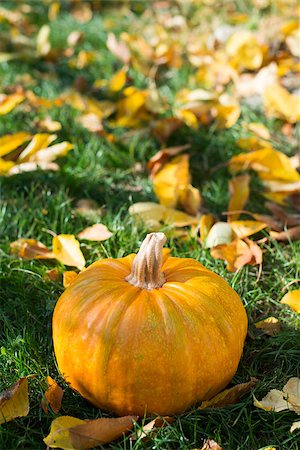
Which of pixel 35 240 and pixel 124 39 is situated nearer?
pixel 35 240

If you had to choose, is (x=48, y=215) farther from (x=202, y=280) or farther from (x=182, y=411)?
(x=182, y=411)

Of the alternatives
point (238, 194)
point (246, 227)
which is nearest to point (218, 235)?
point (246, 227)

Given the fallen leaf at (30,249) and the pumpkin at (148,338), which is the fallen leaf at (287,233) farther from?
the fallen leaf at (30,249)

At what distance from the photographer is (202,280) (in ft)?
6.36

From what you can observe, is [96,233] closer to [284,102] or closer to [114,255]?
[114,255]

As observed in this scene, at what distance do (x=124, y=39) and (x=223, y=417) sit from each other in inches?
139

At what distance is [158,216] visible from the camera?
273 cm

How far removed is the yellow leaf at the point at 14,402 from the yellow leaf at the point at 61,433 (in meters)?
0.11

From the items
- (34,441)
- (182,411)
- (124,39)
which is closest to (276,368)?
(182,411)

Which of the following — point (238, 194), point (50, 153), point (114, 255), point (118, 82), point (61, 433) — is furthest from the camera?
point (118, 82)

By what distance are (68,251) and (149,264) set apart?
667 mm

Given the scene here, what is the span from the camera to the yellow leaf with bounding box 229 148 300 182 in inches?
121

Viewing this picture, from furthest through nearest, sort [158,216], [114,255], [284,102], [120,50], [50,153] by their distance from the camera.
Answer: [120,50]
[284,102]
[50,153]
[158,216]
[114,255]

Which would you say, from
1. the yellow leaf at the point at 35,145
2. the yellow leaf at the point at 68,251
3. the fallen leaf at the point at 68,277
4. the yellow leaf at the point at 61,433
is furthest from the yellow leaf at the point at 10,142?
the yellow leaf at the point at 61,433
